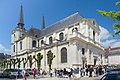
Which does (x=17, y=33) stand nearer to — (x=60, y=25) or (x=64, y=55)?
(x=60, y=25)

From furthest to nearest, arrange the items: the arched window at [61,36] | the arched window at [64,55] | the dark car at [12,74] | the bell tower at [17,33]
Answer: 1. the bell tower at [17,33]
2. the arched window at [61,36]
3. the arched window at [64,55]
4. the dark car at [12,74]

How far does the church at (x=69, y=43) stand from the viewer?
46312 millimetres

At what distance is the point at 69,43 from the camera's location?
46781 millimetres

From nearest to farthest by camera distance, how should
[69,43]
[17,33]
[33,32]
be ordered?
[69,43], [33,32], [17,33]

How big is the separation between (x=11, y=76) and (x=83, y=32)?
2457cm

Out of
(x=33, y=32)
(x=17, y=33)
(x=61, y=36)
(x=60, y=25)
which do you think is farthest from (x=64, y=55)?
(x=17, y=33)

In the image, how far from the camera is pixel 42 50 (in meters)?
57.7

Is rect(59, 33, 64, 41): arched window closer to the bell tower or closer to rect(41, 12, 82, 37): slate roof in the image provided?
rect(41, 12, 82, 37): slate roof

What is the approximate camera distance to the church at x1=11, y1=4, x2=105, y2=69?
46.3 meters

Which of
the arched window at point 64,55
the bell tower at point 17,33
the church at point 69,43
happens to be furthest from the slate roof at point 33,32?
the arched window at point 64,55

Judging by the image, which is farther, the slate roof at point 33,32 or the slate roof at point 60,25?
the slate roof at point 33,32

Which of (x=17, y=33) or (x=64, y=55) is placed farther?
(x=17, y=33)

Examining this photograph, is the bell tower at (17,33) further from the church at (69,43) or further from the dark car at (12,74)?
the dark car at (12,74)

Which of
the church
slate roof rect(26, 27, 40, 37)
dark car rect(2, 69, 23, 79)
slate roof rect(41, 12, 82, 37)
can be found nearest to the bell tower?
the church
